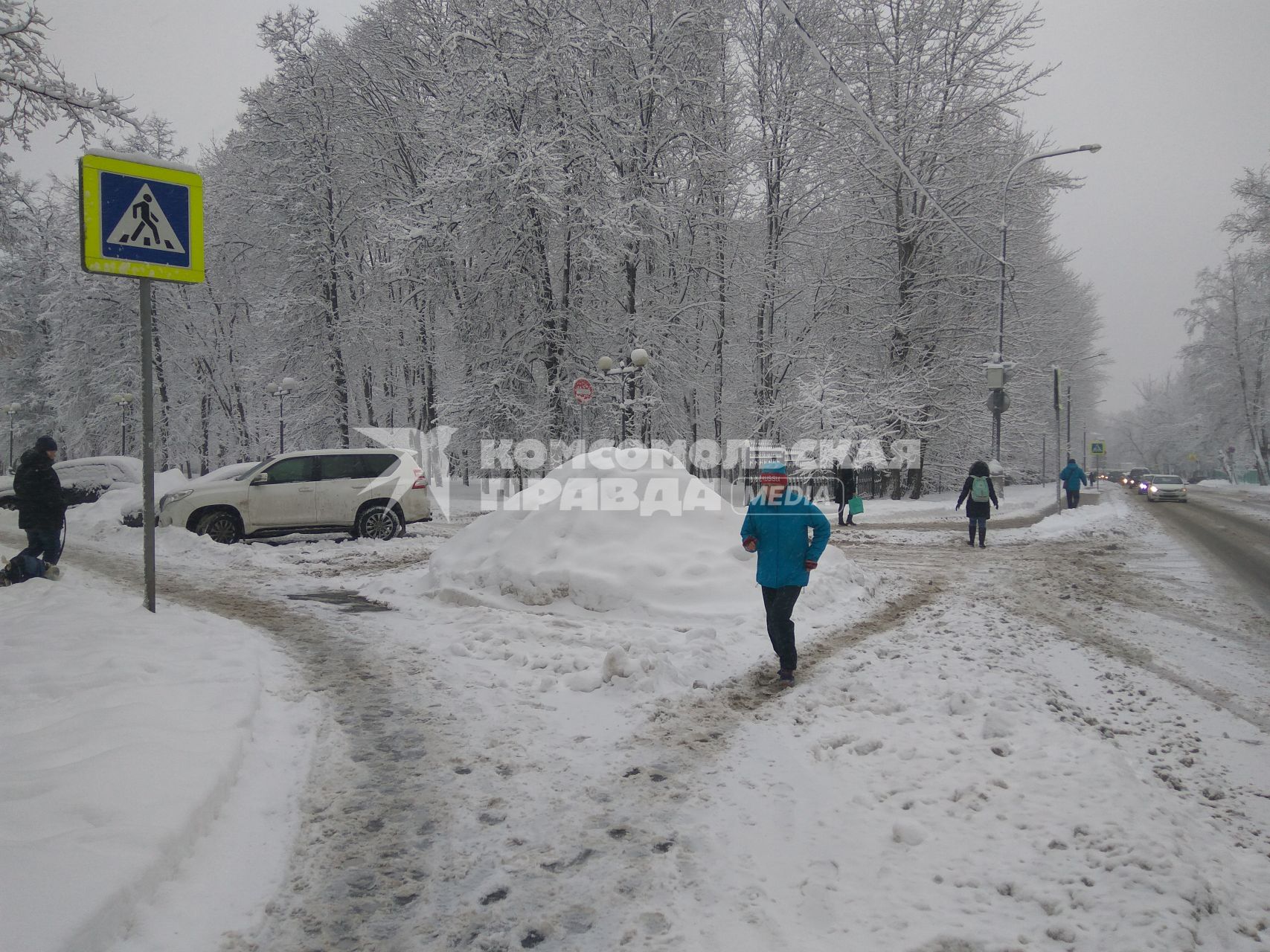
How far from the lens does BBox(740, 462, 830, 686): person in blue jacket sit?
5.70 metres

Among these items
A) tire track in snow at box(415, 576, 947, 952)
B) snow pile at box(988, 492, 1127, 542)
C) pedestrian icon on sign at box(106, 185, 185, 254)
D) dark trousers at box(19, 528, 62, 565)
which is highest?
pedestrian icon on sign at box(106, 185, 185, 254)

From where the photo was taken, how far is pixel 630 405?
72.3 ft

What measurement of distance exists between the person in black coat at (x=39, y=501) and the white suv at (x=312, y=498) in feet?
14.2

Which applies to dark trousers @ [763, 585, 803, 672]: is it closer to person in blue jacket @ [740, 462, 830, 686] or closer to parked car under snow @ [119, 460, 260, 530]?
person in blue jacket @ [740, 462, 830, 686]

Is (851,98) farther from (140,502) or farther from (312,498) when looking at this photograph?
(140,502)

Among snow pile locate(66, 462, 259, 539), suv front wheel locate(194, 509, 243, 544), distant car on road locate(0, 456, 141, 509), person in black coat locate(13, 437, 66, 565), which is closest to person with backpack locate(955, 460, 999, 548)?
suv front wheel locate(194, 509, 243, 544)

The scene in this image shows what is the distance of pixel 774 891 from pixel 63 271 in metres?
41.4

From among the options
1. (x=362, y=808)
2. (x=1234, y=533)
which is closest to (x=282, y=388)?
(x=362, y=808)

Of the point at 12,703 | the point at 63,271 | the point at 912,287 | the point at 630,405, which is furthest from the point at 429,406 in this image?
the point at 12,703

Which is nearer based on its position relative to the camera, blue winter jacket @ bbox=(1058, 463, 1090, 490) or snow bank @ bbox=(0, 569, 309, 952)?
snow bank @ bbox=(0, 569, 309, 952)

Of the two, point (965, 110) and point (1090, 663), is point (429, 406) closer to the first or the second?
point (965, 110)

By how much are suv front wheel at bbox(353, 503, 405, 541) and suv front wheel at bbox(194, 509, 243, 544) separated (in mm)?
2082

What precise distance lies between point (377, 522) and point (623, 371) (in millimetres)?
9409

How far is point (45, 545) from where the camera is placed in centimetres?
886
